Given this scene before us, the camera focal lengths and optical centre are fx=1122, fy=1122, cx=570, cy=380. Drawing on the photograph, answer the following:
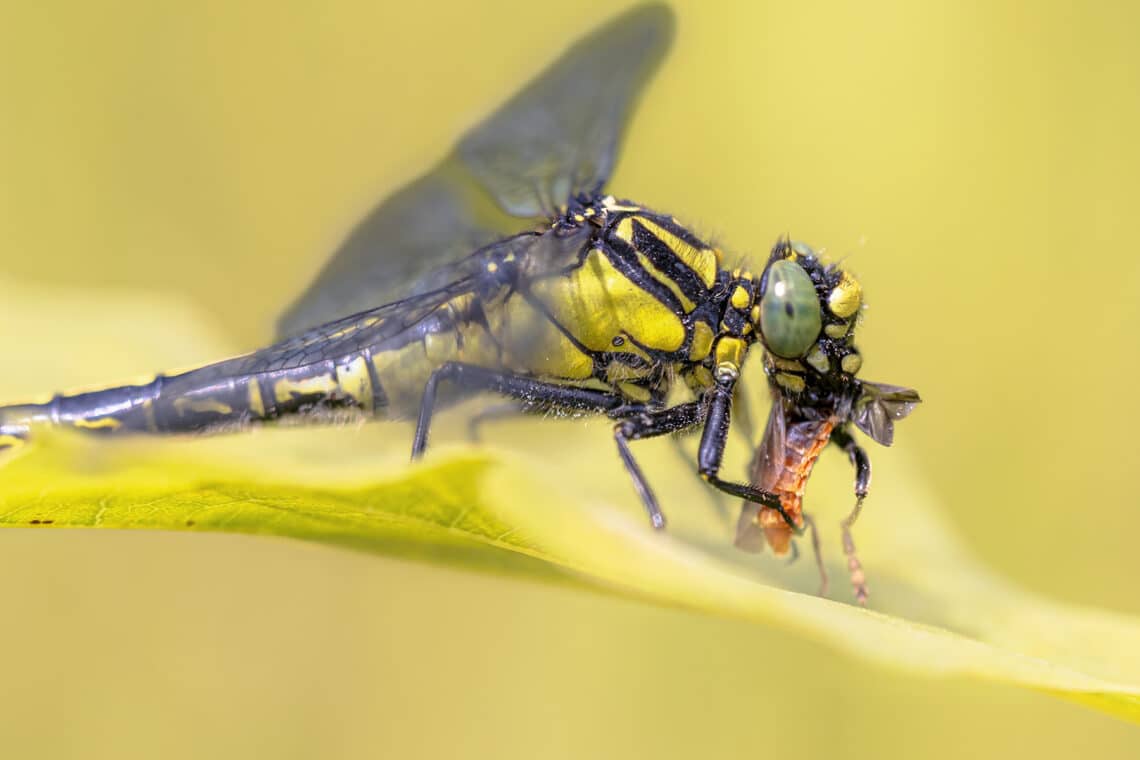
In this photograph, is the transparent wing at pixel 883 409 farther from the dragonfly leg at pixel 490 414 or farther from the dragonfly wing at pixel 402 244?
the dragonfly wing at pixel 402 244

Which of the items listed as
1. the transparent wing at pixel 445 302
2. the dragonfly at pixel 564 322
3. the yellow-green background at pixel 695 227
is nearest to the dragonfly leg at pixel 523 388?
the dragonfly at pixel 564 322

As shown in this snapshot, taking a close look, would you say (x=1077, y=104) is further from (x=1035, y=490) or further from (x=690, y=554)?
(x=690, y=554)

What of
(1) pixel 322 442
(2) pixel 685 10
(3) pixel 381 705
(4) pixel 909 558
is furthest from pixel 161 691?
(2) pixel 685 10

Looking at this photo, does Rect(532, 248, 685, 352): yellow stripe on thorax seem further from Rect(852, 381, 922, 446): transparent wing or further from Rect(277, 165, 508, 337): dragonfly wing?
Rect(852, 381, 922, 446): transparent wing

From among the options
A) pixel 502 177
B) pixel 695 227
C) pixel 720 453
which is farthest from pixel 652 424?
pixel 502 177

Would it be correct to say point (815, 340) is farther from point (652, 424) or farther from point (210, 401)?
point (210, 401)

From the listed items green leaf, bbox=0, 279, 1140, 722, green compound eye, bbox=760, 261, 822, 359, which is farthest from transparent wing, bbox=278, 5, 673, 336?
green leaf, bbox=0, 279, 1140, 722
